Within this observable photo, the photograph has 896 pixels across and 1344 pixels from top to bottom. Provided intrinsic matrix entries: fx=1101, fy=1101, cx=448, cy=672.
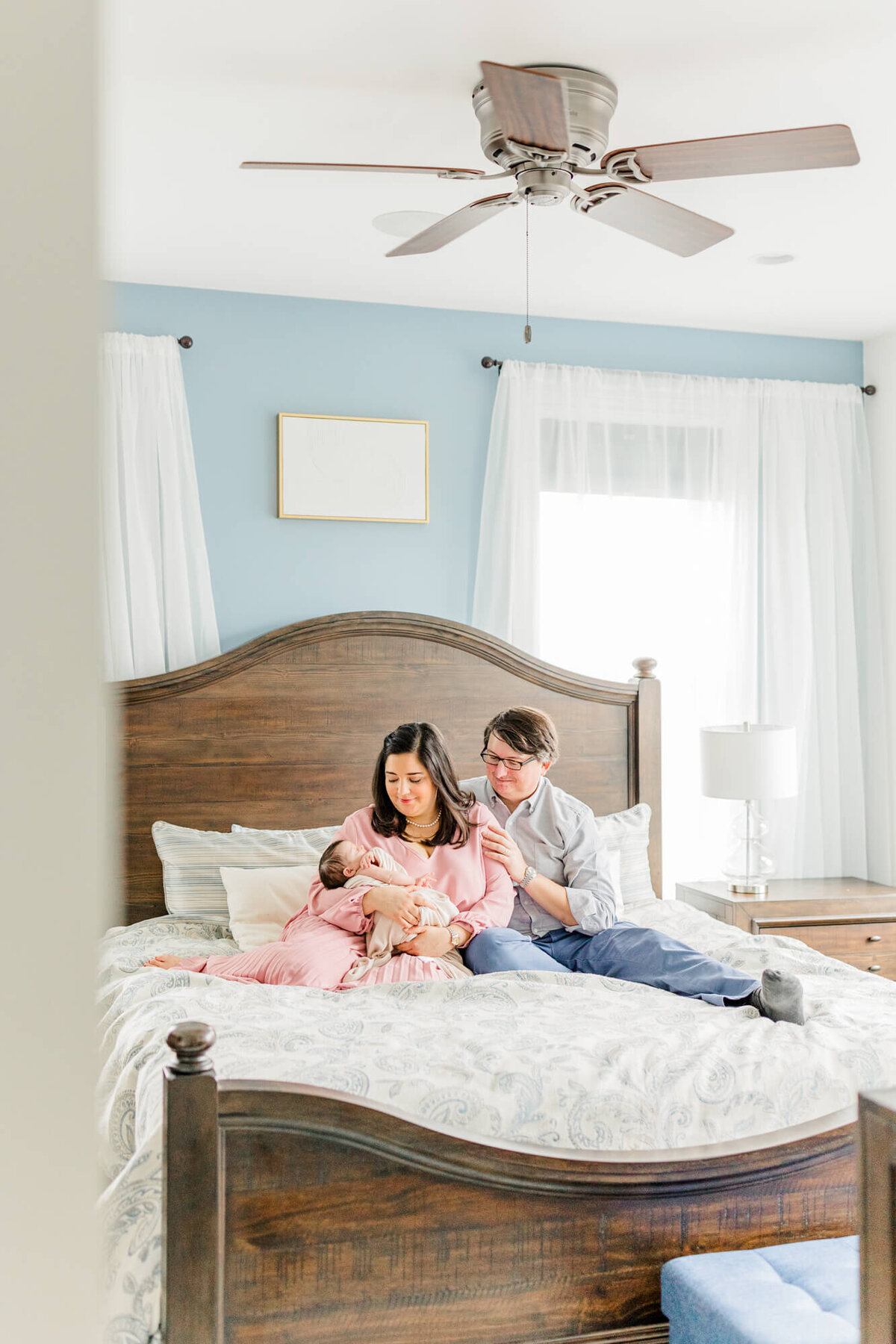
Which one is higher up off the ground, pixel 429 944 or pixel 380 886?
pixel 380 886

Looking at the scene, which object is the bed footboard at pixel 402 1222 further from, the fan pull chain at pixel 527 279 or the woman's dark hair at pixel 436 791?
A: the fan pull chain at pixel 527 279

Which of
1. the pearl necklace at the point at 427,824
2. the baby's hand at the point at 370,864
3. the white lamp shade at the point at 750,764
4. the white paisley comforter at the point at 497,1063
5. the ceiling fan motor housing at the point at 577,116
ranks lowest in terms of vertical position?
the white paisley comforter at the point at 497,1063

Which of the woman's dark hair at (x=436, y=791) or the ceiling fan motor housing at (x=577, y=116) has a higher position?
the ceiling fan motor housing at (x=577, y=116)

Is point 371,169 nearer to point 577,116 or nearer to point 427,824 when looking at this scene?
point 577,116

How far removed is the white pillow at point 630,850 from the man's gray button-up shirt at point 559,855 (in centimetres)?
42

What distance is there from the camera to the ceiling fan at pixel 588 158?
1938 mm

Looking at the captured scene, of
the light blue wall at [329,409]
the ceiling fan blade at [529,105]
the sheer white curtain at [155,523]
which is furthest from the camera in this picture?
the light blue wall at [329,409]

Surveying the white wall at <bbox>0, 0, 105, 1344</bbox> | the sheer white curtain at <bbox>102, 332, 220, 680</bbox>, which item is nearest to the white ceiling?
the sheer white curtain at <bbox>102, 332, 220, 680</bbox>

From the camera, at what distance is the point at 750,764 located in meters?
3.61

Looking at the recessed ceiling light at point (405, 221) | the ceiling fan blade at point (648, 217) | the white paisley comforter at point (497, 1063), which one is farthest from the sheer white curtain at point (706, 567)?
the white paisley comforter at point (497, 1063)

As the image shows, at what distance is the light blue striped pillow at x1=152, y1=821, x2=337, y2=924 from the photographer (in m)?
3.16

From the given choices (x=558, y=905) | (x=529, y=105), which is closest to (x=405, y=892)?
(x=558, y=905)

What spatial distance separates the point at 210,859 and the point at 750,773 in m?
1.74

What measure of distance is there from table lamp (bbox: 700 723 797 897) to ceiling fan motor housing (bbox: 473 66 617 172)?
6.28 feet
